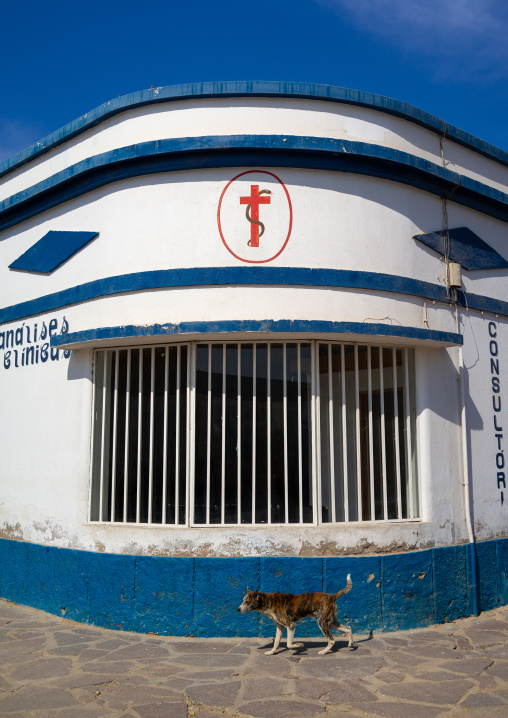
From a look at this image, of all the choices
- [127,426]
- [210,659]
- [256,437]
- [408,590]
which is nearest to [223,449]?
[256,437]

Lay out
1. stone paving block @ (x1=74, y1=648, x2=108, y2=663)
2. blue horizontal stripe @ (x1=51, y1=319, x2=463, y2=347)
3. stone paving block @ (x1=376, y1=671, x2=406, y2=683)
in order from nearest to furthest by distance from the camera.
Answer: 1. stone paving block @ (x1=376, y1=671, x2=406, y2=683)
2. stone paving block @ (x1=74, y1=648, x2=108, y2=663)
3. blue horizontal stripe @ (x1=51, y1=319, x2=463, y2=347)

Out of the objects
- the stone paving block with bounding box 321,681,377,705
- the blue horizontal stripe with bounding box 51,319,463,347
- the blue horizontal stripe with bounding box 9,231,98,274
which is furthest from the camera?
the blue horizontal stripe with bounding box 9,231,98,274

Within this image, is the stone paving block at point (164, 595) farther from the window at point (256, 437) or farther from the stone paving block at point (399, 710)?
the stone paving block at point (399, 710)

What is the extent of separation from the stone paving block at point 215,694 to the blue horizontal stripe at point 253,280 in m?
3.42

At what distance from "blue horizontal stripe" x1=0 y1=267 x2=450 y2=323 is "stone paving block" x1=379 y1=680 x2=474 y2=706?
3.48 meters

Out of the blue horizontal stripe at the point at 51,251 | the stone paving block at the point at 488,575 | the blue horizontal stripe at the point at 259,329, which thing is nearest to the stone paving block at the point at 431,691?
the stone paving block at the point at 488,575

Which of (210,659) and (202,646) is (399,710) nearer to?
(210,659)

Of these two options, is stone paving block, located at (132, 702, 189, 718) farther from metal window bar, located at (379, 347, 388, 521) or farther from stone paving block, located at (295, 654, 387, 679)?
metal window bar, located at (379, 347, 388, 521)

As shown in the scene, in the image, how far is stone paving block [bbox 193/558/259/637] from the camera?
5891 millimetres

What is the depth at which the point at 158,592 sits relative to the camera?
237 inches

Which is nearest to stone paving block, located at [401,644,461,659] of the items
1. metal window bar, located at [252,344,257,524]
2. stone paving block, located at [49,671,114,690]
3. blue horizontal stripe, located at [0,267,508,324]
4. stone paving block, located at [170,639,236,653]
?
stone paving block, located at [170,639,236,653]

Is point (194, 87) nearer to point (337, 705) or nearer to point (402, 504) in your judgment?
point (402, 504)

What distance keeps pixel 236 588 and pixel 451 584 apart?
220cm

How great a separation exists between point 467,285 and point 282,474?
307 centimetres
